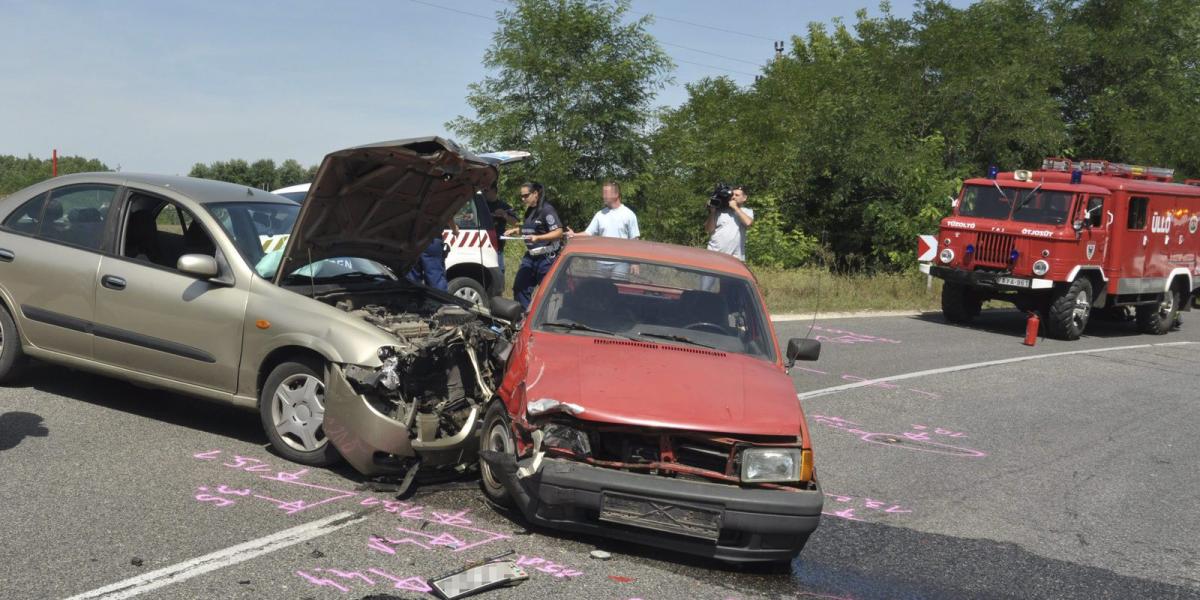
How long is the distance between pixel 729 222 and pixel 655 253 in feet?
16.3

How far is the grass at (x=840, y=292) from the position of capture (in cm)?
1833

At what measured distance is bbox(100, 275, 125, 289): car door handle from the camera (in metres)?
6.68

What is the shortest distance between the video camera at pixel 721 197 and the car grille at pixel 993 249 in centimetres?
696

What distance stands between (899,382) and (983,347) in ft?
13.7

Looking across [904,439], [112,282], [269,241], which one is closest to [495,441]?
[269,241]

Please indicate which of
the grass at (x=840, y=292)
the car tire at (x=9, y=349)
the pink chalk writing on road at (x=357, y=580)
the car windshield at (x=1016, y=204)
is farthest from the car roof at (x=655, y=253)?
the car windshield at (x=1016, y=204)

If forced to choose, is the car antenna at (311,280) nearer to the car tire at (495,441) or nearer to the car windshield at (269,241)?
the car windshield at (269,241)

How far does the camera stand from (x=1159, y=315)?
18.3 m

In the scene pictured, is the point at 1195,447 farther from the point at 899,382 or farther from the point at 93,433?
the point at 93,433

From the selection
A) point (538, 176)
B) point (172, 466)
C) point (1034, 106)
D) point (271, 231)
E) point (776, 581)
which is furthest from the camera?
point (1034, 106)

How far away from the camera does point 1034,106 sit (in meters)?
29.6

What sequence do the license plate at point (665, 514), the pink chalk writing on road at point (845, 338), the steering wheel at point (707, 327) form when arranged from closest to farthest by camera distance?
the license plate at point (665, 514) → the steering wheel at point (707, 327) → the pink chalk writing on road at point (845, 338)

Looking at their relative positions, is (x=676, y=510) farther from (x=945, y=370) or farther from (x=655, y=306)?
(x=945, y=370)

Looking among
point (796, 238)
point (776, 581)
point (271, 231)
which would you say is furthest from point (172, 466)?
point (796, 238)
